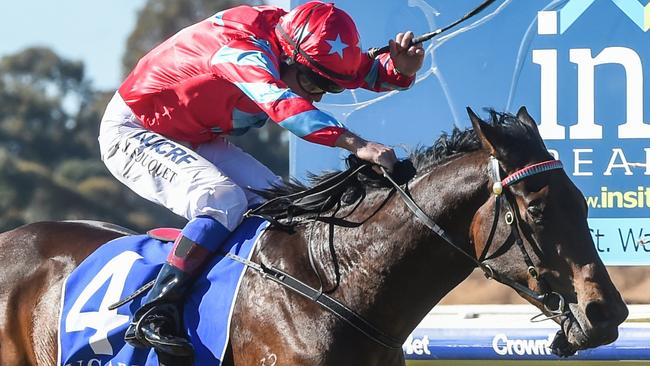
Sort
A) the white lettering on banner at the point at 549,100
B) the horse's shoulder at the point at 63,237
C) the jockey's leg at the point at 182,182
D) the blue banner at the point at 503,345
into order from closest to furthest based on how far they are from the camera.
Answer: the jockey's leg at the point at 182,182 → the horse's shoulder at the point at 63,237 → the blue banner at the point at 503,345 → the white lettering on banner at the point at 549,100

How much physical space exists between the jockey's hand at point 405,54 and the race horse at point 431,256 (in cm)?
67

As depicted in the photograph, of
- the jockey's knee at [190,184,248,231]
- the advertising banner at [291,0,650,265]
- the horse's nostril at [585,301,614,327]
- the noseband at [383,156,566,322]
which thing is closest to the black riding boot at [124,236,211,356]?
the jockey's knee at [190,184,248,231]

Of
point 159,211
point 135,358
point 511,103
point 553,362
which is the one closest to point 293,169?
point 511,103

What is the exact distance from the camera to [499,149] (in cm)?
383

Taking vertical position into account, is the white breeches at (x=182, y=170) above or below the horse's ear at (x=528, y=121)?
below

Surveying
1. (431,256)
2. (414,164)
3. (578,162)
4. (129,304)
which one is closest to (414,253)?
(431,256)

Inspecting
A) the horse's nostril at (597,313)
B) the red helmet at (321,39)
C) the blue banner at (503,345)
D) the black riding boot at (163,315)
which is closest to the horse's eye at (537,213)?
the horse's nostril at (597,313)

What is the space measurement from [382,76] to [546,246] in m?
1.42

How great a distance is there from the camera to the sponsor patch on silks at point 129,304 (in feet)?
13.8

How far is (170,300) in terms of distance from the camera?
4.27 meters

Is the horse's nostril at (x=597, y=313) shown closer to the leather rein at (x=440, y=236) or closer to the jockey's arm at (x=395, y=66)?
the leather rein at (x=440, y=236)

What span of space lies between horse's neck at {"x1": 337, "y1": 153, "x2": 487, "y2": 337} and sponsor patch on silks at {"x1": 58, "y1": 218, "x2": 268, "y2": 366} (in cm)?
47

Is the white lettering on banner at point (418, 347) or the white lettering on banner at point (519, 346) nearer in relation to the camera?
the white lettering on banner at point (519, 346)

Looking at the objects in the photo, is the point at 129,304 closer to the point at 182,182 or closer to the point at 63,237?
the point at 182,182
